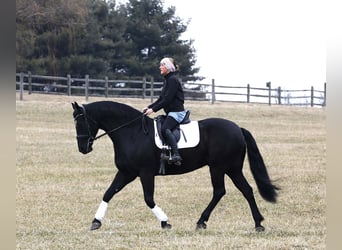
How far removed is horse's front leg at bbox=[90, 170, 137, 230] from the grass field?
23 cm

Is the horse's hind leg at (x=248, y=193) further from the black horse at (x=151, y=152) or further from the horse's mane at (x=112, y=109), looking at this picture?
the horse's mane at (x=112, y=109)

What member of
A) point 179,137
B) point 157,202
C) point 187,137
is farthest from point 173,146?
point 157,202

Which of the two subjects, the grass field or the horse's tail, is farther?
the horse's tail

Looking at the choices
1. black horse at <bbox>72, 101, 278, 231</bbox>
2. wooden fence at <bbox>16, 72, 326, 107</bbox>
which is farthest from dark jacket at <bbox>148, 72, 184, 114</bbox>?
wooden fence at <bbox>16, 72, 326, 107</bbox>

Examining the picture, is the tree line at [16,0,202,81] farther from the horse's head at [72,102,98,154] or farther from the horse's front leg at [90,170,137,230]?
the horse's front leg at [90,170,137,230]

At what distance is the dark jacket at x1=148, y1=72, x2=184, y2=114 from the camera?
8.16 m

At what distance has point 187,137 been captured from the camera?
8375 millimetres

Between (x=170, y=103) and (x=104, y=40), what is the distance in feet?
137

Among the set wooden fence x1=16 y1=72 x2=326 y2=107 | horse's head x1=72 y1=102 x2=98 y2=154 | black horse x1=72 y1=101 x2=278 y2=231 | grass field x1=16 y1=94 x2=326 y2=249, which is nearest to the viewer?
grass field x1=16 y1=94 x2=326 y2=249

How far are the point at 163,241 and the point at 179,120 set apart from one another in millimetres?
2153

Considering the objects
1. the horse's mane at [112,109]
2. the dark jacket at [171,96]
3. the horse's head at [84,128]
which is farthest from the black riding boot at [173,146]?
the horse's head at [84,128]

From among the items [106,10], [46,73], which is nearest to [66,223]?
[46,73]
